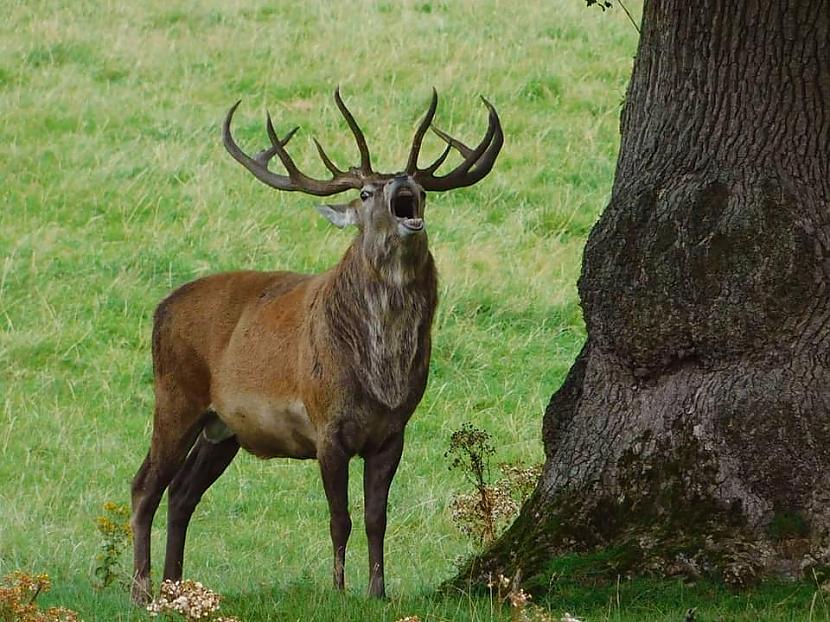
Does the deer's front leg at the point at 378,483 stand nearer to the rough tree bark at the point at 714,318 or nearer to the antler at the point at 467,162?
the rough tree bark at the point at 714,318

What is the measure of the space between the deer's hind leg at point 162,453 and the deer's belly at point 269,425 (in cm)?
24

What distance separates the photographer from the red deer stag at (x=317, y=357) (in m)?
7.38

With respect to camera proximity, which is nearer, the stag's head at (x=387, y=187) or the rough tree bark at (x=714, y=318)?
the rough tree bark at (x=714, y=318)

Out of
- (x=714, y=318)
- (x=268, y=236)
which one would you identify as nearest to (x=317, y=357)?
(x=714, y=318)

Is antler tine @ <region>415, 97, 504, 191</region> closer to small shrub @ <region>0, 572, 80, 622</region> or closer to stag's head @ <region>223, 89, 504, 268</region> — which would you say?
stag's head @ <region>223, 89, 504, 268</region>

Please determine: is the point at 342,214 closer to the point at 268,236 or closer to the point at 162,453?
the point at 162,453

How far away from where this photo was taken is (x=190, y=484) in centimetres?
846

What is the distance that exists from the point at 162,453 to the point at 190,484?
0.94 feet

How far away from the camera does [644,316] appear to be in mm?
6559

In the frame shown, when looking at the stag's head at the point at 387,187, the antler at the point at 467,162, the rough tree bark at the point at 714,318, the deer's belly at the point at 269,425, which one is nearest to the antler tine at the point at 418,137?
the stag's head at the point at 387,187

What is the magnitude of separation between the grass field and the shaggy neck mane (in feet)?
3.19

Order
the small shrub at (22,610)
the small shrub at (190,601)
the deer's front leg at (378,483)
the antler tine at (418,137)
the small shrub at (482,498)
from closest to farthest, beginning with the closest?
the small shrub at (190,601)
the small shrub at (22,610)
the antler tine at (418,137)
the deer's front leg at (378,483)
the small shrub at (482,498)

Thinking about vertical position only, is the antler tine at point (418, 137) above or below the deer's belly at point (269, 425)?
above

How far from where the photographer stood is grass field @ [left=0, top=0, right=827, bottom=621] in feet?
30.2
